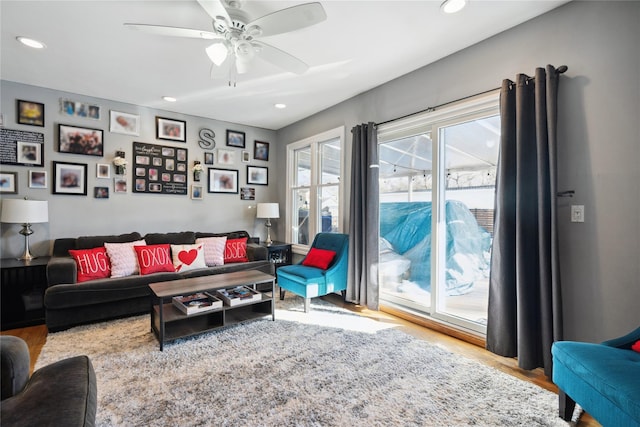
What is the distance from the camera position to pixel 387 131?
3.55 metres

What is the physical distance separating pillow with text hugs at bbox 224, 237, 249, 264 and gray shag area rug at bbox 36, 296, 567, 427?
142 cm

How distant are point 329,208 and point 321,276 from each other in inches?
50.5

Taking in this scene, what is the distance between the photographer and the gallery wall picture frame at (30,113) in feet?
11.5

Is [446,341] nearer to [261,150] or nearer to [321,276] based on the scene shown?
[321,276]

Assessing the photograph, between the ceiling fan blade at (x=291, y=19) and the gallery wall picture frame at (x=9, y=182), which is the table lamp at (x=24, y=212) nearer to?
the gallery wall picture frame at (x=9, y=182)

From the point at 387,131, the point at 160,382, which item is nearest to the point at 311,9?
the point at 387,131

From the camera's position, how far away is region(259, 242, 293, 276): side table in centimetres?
481

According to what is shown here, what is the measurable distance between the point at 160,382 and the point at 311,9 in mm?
2566

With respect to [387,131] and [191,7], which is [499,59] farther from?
[191,7]

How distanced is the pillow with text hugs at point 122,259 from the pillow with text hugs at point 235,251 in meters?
1.10

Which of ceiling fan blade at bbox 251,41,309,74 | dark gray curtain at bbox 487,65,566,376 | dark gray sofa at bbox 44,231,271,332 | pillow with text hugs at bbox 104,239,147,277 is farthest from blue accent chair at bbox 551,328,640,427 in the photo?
pillow with text hugs at bbox 104,239,147,277

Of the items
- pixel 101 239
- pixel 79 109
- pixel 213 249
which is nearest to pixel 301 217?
pixel 213 249

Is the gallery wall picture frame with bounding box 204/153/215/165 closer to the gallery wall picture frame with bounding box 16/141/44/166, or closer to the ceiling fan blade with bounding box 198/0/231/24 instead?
the gallery wall picture frame with bounding box 16/141/44/166

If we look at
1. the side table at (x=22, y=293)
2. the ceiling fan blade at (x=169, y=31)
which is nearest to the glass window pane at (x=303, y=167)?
the ceiling fan blade at (x=169, y=31)
